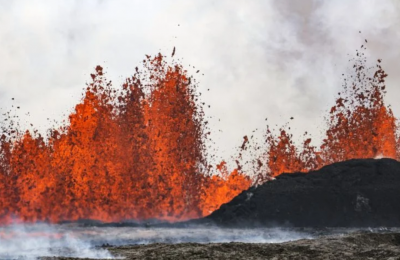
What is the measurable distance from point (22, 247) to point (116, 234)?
7711 millimetres

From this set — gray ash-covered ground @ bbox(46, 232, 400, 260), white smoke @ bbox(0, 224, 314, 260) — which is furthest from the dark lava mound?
gray ash-covered ground @ bbox(46, 232, 400, 260)

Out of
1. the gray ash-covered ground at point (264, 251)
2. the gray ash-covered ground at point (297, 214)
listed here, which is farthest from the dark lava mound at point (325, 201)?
the gray ash-covered ground at point (264, 251)

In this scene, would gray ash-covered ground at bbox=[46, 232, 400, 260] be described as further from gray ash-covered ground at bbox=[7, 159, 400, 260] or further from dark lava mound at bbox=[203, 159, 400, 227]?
dark lava mound at bbox=[203, 159, 400, 227]

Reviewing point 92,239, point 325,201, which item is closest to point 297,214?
point 325,201

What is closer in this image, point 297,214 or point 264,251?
point 264,251

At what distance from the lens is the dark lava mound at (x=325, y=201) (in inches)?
1191

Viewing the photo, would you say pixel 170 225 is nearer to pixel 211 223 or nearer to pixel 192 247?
pixel 211 223

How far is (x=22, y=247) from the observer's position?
15289mm

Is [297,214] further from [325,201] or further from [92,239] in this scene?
[92,239]

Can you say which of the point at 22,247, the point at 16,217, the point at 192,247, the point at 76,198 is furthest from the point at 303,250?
the point at 16,217

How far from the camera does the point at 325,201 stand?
31.5 meters

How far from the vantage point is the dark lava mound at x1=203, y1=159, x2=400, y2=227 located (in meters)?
30.2

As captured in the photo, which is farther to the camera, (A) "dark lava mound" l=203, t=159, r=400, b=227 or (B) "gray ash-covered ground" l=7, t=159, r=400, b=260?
(A) "dark lava mound" l=203, t=159, r=400, b=227

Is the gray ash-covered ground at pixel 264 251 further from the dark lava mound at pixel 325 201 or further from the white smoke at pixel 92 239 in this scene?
the dark lava mound at pixel 325 201
